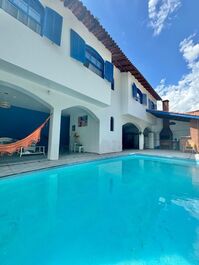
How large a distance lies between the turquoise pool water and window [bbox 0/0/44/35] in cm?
544

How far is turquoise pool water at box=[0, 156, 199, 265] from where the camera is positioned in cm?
163

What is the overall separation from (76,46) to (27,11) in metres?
2.18

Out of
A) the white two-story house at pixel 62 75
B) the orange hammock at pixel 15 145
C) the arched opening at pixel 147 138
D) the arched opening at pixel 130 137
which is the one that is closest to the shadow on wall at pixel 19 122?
the white two-story house at pixel 62 75

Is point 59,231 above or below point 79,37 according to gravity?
below

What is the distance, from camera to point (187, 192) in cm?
392

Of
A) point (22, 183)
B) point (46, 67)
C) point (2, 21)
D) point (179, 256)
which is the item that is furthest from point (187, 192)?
point (2, 21)

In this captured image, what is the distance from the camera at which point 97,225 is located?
88.8 inches

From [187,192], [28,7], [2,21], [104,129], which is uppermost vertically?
[28,7]

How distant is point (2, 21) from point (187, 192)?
24.0 feet

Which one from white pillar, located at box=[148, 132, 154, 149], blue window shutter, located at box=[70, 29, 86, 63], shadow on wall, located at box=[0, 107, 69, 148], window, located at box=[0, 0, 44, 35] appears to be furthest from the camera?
white pillar, located at box=[148, 132, 154, 149]

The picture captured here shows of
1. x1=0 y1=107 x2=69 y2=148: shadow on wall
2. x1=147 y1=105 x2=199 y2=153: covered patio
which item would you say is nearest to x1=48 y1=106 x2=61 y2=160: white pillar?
x1=0 y1=107 x2=69 y2=148: shadow on wall

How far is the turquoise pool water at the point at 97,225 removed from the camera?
1632mm

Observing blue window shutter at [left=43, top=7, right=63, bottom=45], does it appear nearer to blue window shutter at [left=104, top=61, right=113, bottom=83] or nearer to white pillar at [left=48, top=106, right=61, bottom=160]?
white pillar at [left=48, top=106, right=61, bottom=160]

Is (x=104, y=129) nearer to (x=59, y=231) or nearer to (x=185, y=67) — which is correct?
(x=59, y=231)
